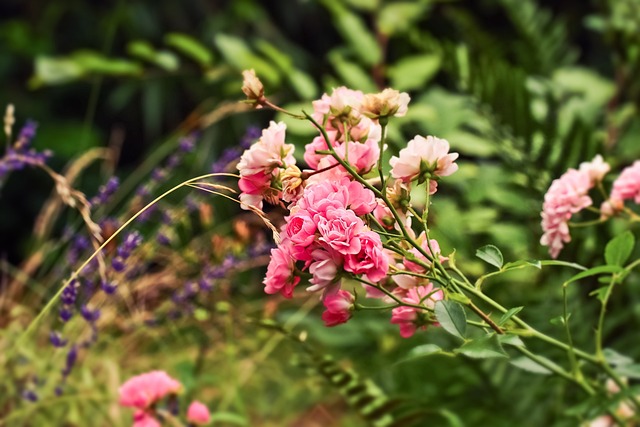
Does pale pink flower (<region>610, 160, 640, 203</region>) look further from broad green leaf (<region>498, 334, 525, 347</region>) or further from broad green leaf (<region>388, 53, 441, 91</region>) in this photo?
broad green leaf (<region>388, 53, 441, 91</region>)

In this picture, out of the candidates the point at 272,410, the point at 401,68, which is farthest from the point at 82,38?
the point at 272,410

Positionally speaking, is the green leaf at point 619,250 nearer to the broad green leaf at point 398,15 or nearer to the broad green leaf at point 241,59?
the broad green leaf at point 241,59

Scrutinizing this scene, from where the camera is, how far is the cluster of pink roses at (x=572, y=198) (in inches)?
30.1

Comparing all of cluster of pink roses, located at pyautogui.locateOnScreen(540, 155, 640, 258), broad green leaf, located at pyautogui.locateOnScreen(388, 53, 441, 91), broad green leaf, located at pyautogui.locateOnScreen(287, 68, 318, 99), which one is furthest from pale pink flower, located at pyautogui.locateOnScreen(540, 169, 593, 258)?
broad green leaf, located at pyautogui.locateOnScreen(388, 53, 441, 91)

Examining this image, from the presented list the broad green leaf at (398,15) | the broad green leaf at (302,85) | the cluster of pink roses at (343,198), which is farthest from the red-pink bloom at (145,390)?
the broad green leaf at (398,15)

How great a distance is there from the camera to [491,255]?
2.10 feet

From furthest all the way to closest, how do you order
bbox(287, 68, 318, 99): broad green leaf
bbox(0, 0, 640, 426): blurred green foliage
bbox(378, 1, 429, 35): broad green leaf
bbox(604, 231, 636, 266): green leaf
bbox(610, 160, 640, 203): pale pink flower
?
bbox(378, 1, 429, 35): broad green leaf, bbox(287, 68, 318, 99): broad green leaf, bbox(0, 0, 640, 426): blurred green foliage, bbox(610, 160, 640, 203): pale pink flower, bbox(604, 231, 636, 266): green leaf

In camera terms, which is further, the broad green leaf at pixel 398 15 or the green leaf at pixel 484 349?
the broad green leaf at pixel 398 15

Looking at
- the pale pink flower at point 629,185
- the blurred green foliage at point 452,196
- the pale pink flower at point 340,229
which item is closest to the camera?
the pale pink flower at point 340,229

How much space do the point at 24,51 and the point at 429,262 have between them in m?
2.67

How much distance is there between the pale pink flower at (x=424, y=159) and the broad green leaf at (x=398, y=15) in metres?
1.29

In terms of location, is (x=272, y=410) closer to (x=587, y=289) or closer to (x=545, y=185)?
(x=587, y=289)

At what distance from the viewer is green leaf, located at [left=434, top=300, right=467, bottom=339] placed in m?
0.60

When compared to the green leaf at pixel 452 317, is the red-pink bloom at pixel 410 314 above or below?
below
